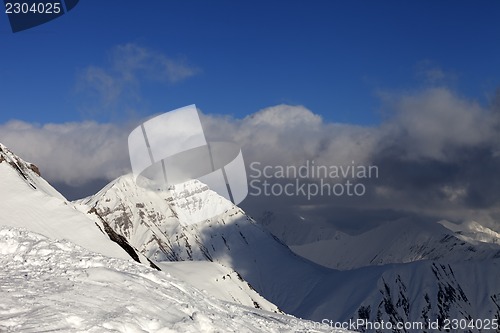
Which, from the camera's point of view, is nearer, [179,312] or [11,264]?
[179,312]

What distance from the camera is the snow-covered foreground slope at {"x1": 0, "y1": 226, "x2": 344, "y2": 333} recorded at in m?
18.6

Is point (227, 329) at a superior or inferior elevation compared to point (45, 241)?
inferior

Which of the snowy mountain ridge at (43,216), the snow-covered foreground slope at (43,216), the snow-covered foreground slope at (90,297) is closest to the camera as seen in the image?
the snow-covered foreground slope at (90,297)

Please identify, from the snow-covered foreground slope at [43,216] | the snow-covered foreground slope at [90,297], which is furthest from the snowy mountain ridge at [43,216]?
the snow-covered foreground slope at [90,297]

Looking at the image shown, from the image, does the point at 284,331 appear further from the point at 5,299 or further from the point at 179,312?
A: the point at 5,299

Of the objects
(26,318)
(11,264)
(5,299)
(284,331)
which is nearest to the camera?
(26,318)

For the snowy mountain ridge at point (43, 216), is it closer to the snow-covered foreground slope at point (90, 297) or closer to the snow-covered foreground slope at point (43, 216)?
the snow-covered foreground slope at point (43, 216)

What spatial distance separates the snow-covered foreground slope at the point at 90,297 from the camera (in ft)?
61.0

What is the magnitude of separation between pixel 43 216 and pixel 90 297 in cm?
3852

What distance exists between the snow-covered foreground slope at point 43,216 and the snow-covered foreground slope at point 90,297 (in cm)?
2483

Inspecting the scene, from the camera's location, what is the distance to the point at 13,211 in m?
54.4

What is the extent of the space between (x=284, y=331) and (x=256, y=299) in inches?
4176

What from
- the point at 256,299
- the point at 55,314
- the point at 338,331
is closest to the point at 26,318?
the point at 55,314

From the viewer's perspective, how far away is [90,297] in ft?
69.3
